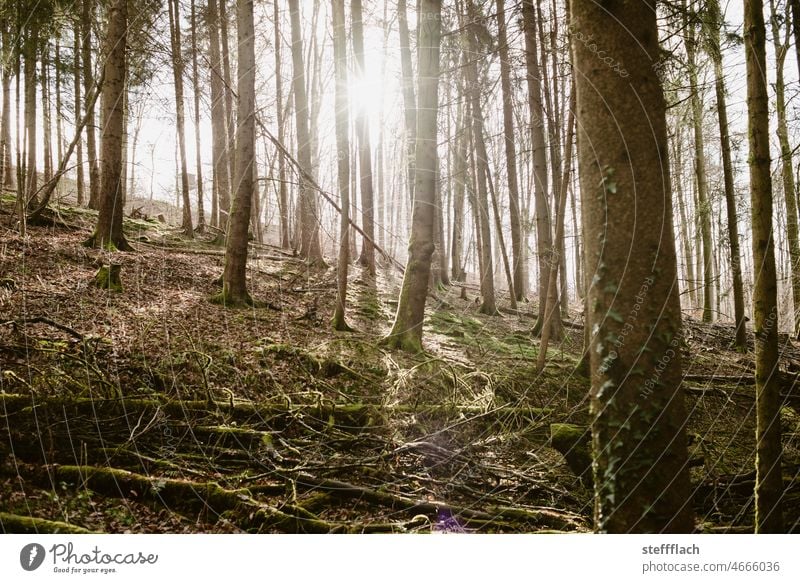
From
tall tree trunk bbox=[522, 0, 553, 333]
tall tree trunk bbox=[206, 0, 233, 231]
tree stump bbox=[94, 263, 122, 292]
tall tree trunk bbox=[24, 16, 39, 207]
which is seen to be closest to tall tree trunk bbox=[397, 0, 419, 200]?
tall tree trunk bbox=[522, 0, 553, 333]

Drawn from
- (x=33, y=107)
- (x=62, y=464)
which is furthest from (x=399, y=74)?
(x=33, y=107)

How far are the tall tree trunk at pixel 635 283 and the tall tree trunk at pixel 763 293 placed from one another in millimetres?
1314

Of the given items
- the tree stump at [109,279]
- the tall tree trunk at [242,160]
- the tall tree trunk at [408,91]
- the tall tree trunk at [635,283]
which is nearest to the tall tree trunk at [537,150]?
the tall tree trunk at [408,91]

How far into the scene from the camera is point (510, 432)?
476 centimetres

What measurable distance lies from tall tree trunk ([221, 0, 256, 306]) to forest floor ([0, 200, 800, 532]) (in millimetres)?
528

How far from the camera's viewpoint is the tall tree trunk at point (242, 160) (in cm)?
688

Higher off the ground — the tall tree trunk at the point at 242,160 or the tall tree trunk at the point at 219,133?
the tall tree trunk at the point at 219,133

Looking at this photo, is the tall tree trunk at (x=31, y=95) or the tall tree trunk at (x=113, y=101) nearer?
the tall tree trunk at (x=113, y=101)

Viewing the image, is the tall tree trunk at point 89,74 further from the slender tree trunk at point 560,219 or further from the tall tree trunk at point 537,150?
the slender tree trunk at point 560,219

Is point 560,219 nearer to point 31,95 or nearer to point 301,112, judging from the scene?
point 301,112

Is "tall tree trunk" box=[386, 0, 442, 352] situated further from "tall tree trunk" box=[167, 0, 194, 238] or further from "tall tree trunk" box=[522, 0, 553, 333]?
"tall tree trunk" box=[167, 0, 194, 238]

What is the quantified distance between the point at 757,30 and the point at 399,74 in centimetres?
593

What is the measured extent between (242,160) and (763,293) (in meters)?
6.94

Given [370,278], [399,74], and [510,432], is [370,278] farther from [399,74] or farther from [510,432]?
[510,432]
